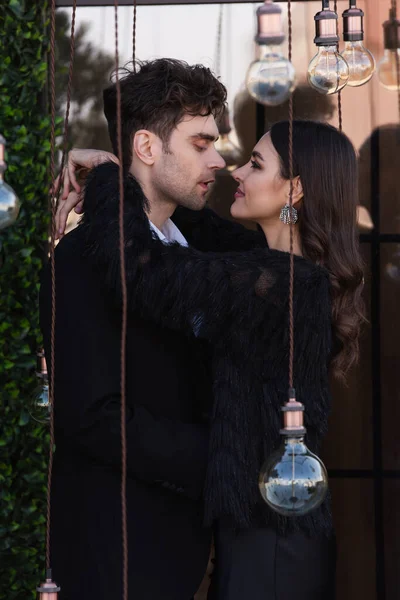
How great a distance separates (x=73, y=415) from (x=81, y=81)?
1948mm

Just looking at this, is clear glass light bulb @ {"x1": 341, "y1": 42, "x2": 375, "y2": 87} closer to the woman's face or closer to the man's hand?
the woman's face

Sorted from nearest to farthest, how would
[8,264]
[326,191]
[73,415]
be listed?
1. [73,415]
2. [326,191]
3. [8,264]

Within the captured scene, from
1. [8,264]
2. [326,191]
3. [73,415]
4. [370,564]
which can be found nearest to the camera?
[73,415]

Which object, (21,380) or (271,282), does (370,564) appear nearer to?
(21,380)

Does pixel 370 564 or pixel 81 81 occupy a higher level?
pixel 81 81

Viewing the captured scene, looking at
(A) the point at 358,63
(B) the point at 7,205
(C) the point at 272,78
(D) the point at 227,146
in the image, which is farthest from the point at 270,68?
(D) the point at 227,146

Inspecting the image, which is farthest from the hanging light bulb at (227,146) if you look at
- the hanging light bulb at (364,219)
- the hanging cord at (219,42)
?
the hanging light bulb at (364,219)

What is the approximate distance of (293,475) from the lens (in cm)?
190

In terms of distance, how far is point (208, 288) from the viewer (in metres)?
2.37

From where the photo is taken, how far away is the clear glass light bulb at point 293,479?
1.90m

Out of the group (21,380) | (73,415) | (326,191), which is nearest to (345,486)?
(21,380)

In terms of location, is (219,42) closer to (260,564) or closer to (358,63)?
(358,63)

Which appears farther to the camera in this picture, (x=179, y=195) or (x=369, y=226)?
(x=369, y=226)

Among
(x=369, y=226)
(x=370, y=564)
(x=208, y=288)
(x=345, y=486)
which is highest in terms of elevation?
(x=369, y=226)
